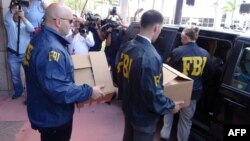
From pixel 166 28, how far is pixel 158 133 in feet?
5.63

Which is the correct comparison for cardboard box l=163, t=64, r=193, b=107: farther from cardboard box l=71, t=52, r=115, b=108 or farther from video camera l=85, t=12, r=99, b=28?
video camera l=85, t=12, r=99, b=28

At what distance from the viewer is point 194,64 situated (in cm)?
332

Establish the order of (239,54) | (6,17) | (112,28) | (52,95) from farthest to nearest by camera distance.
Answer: (112,28), (6,17), (239,54), (52,95)

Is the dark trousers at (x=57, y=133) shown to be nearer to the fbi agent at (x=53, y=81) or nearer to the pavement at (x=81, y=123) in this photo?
the fbi agent at (x=53, y=81)

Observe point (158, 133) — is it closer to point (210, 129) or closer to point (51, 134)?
point (210, 129)

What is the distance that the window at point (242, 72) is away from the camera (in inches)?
111

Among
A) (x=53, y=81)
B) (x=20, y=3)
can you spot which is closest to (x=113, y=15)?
(x=20, y=3)

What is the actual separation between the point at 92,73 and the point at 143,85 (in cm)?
58

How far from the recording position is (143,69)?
2.18m

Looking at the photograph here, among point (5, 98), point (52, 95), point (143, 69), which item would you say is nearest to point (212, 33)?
point (143, 69)

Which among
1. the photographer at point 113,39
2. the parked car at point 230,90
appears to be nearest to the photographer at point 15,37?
the photographer at point 113,39

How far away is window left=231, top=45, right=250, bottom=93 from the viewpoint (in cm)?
282

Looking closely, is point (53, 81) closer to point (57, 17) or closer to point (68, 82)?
point (68, 82)

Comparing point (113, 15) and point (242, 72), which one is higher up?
point (113, 15)
